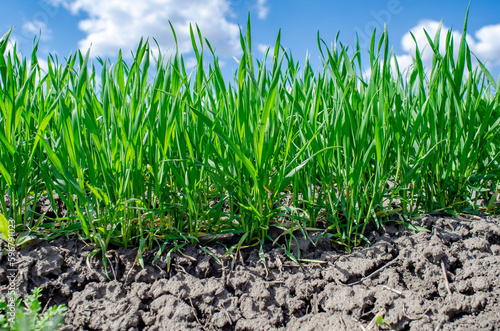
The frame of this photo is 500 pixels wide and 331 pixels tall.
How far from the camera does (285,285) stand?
101 centimetres

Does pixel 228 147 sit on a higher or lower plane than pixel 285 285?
higher

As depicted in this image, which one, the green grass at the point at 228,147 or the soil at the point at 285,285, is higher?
the green grass at the point at 228,147

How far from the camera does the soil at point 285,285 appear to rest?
89 centimetres

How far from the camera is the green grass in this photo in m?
1.00

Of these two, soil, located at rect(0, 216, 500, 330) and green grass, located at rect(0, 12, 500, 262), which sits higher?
green grass, located at rect(0, 12, 500, 262)

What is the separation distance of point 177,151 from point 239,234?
0.34 metres

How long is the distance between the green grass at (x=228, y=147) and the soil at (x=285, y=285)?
0.07 meters

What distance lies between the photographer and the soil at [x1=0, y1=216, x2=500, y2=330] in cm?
89

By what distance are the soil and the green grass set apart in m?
0.07

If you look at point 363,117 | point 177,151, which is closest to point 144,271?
point 177,151

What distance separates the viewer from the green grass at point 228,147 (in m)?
1.00

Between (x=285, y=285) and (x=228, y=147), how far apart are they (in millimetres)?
428

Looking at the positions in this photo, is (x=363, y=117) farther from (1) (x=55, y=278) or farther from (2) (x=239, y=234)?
(1) (x=55, y=278)

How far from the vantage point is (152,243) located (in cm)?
113
